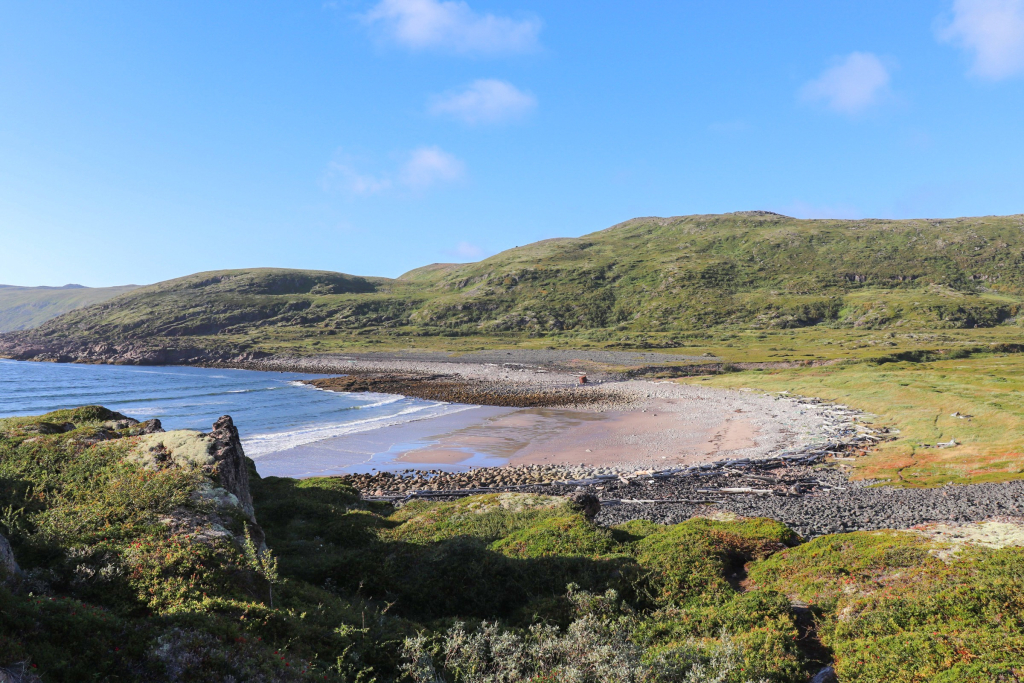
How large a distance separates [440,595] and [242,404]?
212ft

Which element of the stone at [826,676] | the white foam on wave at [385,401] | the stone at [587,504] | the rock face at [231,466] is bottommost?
the white foam on wave at [385,401]

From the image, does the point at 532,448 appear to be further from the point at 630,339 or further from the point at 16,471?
the point at 630,339

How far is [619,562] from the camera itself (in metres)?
12.5

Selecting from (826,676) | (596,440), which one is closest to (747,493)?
(596,440)

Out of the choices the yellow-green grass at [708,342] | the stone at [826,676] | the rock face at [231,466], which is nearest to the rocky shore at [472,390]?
the yellow-green grass at [708,342]

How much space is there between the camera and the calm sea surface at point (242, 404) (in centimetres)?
5082

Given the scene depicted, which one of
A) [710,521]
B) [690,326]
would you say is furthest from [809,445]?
[690,326]

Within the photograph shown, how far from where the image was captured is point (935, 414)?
38.2 metres

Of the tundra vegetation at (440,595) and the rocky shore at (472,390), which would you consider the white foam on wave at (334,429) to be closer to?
the rocky shore at (472,390)

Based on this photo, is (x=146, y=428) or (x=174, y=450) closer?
(x=174, y=450)

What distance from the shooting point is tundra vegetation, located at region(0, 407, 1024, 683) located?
718 cm

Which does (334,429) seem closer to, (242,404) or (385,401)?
(385,401)

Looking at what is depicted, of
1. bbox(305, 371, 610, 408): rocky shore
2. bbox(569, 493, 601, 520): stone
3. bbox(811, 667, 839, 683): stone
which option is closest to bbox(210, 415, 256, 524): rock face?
bbox(569, 493, 601, 520): stone

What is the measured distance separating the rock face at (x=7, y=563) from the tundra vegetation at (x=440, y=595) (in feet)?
0.38
